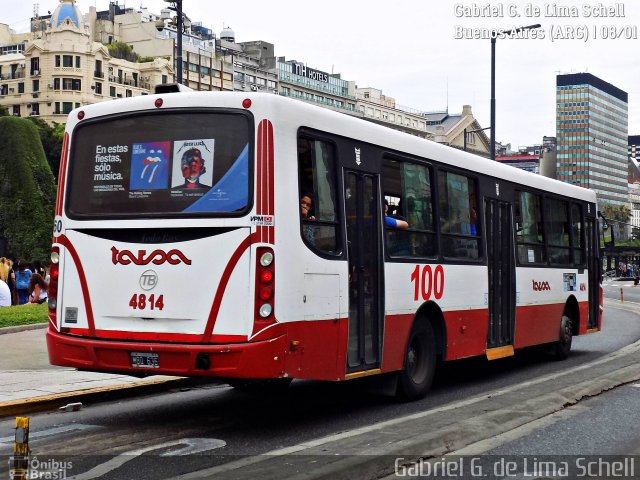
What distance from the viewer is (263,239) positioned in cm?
839

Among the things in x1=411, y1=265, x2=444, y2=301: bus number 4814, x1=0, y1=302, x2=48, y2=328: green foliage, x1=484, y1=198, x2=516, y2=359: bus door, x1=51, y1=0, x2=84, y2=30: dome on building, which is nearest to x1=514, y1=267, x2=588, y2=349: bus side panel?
x1=484, y1=198, x2=516, y2=359: bus door

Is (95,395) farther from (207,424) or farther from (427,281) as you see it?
(427,281)

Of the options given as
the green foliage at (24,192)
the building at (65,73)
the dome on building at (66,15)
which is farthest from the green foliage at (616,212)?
the green foliage at (24,192)

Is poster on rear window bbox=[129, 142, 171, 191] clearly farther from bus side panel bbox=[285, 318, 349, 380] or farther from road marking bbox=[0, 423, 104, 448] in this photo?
road marking bbox=[0, 423, 104, 448]

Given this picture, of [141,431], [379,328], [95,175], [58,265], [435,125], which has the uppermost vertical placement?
[435,125]

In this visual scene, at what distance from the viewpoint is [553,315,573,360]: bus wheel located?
16.4 m

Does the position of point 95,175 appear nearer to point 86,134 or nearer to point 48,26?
point 86,134

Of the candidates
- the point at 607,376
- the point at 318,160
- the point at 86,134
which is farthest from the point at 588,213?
the point at 86,134

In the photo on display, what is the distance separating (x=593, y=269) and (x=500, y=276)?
16.6ft

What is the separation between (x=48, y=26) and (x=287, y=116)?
122951 mm

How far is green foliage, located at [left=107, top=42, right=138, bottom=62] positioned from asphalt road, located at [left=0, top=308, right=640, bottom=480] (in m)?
119

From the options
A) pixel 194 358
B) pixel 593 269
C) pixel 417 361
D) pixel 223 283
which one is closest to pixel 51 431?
pixel 194 358

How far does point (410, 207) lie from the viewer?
11.0 metres

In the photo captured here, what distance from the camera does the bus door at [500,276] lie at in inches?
520
